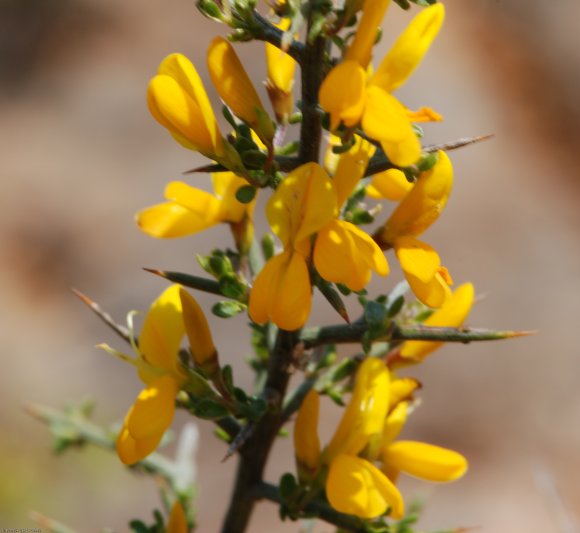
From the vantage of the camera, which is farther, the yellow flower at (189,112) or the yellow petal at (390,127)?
the yellow flower at (189,112)

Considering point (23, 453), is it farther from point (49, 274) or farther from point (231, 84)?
point (231, 84)

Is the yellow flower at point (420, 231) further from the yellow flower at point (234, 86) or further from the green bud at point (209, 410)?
the green bud at point (209, 410)

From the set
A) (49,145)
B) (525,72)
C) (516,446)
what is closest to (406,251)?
(516,446)

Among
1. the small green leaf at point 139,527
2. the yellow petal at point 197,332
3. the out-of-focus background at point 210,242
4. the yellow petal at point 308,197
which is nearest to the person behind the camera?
the yellow petal at point 308,197

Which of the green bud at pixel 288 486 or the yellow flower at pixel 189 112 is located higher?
the yellow flower at pixel 189 112

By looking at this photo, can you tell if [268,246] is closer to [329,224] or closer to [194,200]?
[194,200]

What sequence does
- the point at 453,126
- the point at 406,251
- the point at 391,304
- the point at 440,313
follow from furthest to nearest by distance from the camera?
the point at 453,126 → the point at 440,313 → the point at 391,304 → the point at 406,251

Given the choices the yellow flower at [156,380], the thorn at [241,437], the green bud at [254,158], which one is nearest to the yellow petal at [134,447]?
the yellow flower at [156,380]

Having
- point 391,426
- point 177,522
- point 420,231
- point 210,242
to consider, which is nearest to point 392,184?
point 420,231
